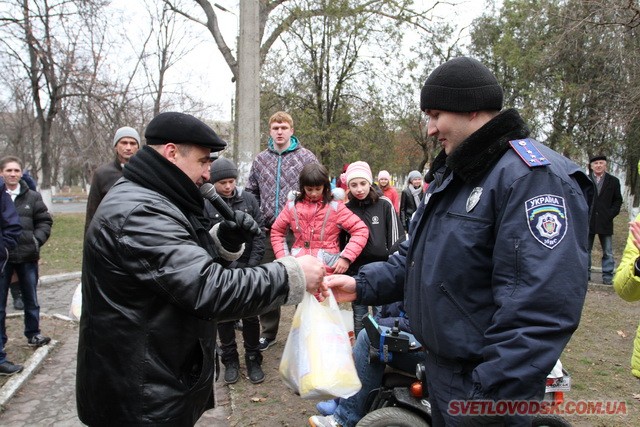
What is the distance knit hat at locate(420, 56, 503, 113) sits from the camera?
68.9 inches

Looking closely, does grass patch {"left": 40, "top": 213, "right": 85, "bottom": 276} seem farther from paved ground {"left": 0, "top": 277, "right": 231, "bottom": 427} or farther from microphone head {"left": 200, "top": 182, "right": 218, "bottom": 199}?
microphone head {"left": 200, "top": 182, "right": 218, "bottom": 199}

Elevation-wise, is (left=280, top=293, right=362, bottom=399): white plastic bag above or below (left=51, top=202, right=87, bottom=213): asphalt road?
above

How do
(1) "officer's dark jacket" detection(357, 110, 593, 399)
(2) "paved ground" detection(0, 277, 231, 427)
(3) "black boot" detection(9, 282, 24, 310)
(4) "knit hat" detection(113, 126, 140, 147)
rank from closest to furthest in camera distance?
1. (1) "officer's dark jacket" detection(357, 110, 593, 399)
2. (2) "paved ground" detection(0, 277, 231, 427)
3. (4) "knit hat" detection(113, 126, 140, 147)
4. (3) "black boot" detection(9, 282, 24, 310)

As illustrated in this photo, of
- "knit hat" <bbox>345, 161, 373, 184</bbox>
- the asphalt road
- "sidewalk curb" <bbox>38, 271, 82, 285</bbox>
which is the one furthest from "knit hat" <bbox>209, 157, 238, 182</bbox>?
the asphalt road

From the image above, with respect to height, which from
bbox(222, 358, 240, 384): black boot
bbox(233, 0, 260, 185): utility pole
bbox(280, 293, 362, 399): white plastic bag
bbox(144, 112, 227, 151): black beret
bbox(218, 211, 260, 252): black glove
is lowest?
bbox(222, 358, 240, 384): black boot

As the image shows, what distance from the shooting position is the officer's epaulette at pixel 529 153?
1.58 m

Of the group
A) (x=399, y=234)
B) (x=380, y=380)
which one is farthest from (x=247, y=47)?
(x=380, y=380)

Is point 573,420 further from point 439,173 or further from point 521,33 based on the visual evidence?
point 521,33

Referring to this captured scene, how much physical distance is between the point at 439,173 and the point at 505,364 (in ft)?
2.81

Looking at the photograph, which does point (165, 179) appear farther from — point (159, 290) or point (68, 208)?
point (68, 208)

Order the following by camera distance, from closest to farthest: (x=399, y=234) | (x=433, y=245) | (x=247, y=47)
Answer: (x=433, y=245) → (x=399, y=234) → (x=247, y=47)

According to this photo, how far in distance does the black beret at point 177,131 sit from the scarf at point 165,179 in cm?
6

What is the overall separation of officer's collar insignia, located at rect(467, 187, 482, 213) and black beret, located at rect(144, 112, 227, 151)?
1.05m

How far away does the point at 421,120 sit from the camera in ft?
74.7
